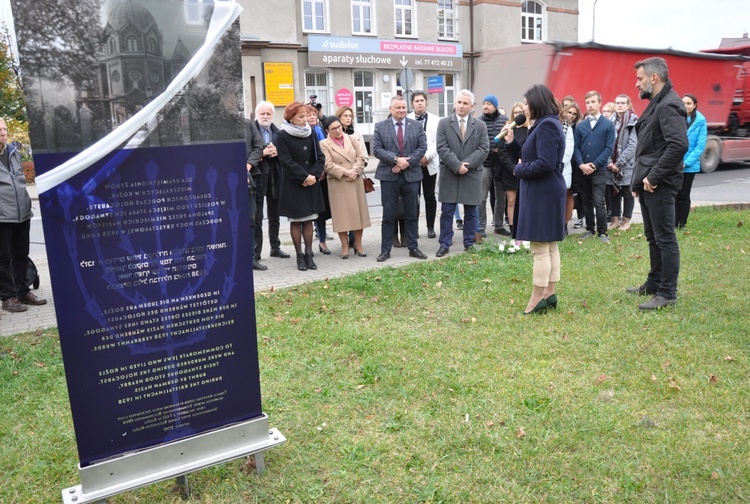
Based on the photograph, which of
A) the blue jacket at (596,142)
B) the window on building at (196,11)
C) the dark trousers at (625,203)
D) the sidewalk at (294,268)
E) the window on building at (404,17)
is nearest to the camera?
the window on building at (196,11)

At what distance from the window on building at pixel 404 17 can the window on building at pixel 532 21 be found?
304 inches

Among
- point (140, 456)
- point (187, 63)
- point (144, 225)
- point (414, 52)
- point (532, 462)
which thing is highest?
point (414, 52)

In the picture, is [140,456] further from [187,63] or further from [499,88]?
[499,88]

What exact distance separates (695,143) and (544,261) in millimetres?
5621

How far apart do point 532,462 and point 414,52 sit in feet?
106

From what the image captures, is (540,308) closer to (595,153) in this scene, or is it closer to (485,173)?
(595,153)

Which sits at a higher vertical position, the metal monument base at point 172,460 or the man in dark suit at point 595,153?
the man in dark suit at point 595,153

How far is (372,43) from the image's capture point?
32.0 metres

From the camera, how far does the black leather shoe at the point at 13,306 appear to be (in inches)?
270

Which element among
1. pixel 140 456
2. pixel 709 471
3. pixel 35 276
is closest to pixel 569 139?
pixel 709 471

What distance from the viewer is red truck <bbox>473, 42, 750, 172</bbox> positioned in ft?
56.2

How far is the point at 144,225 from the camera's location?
9.87ft

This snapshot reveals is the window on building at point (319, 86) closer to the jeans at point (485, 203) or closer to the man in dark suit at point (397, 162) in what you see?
the jeans at point (485, 203)

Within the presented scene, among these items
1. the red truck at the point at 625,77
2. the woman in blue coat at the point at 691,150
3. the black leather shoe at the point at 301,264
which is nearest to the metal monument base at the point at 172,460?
the black leather shoe at the point at 301,264
